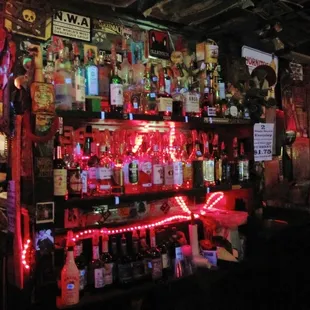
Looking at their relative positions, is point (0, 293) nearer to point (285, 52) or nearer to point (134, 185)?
point (134, 185)

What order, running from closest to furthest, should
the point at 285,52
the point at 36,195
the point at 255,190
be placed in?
the point at 36,195 → the point at 255,190 → the point at 285,52

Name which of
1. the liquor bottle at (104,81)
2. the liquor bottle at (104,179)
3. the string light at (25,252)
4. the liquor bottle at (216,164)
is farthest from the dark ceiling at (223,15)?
the string light at (25,252)

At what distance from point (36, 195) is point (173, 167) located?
89cm

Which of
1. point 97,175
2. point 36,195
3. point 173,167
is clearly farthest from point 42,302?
point 173,167

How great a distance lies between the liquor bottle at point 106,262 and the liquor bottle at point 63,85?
33.1 inches

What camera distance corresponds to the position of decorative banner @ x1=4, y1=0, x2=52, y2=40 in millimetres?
2023

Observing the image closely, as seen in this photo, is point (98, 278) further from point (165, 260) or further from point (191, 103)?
point (191, 103)

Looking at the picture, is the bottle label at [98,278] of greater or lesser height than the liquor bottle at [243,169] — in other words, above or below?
below

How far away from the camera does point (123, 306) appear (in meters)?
2.17

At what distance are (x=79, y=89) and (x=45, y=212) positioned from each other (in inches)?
26.5

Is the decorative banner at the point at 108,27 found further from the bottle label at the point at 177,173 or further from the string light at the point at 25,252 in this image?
the string light at the point at 25,252

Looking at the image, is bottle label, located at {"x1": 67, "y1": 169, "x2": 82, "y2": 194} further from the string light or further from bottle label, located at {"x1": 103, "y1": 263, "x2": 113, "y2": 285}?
bottle label, located at {"x1": 103, "y1": 263, "x2": 113, "y2": 285}

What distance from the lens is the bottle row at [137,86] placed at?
6.75ft

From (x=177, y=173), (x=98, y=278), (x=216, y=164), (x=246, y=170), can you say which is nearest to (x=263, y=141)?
(x=246, y=170)
